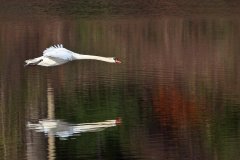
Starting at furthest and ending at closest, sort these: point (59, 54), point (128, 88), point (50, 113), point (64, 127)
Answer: point (128, 88) → point (50, 113) → point (59, 54) → point (64, 127)

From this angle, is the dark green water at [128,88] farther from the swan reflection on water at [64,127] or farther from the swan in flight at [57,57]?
the swan in flight at [57,57]

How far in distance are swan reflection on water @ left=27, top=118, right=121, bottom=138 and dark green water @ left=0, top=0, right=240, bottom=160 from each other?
3.2 inches

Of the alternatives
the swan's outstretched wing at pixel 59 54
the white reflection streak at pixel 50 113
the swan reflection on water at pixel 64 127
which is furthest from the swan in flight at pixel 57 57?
the swan reflection on water at pixel 64 127

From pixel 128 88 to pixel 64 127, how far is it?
4017mm

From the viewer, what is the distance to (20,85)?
55.7 ft

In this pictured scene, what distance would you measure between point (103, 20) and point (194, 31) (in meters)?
4.94

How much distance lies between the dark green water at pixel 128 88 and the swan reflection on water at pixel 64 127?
0.08 m

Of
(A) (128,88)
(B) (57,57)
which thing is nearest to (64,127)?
(B) (57,57)

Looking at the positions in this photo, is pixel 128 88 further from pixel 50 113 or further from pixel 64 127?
pixel 64 127

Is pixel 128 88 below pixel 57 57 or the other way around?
below

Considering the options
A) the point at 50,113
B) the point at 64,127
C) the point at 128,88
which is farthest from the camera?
the point at 128,88

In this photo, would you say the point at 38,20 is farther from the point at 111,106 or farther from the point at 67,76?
the point at 111,106

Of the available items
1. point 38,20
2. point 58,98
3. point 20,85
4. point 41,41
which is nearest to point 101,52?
point 41,41

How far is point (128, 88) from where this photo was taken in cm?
1616
